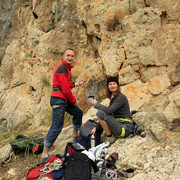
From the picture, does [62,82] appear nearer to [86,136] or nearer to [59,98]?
[59,98]

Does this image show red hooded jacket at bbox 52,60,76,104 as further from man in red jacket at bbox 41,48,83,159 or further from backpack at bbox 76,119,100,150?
backpack at bbox 76,119,100,150

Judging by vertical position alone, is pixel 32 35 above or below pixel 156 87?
above

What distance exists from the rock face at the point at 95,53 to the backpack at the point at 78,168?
0.82 meters

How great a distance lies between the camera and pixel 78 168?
2.22m

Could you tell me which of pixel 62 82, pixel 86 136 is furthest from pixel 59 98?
pixel 86 136

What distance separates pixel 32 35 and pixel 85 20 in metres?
3.41

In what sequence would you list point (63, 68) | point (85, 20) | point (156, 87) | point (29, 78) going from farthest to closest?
point (29, 78) < point (85, 20) < point (156, 87) < point (63, 68)

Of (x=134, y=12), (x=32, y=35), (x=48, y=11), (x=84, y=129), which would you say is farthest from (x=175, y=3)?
(x=32, y=35)

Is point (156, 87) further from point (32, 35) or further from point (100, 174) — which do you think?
point (32, 35)

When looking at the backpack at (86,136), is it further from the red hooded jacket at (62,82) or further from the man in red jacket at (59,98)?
the red hooded jacket at (62,82)

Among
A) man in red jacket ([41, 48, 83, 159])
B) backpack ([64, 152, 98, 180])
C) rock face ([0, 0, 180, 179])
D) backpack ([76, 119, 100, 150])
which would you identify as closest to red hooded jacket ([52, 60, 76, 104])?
man in red jacket ([41, 48, 83, 159])

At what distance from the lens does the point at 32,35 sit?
874 cm

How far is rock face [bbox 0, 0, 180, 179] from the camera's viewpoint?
16.2 feet

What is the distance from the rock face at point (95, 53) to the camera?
4.95 meters
